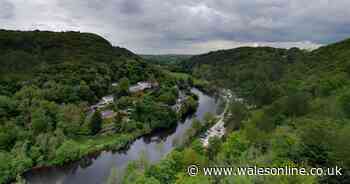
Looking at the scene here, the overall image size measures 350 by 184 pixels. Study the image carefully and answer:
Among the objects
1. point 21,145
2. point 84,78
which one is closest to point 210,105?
point 84,78

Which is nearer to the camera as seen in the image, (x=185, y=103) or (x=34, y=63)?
(x=185, y=103)

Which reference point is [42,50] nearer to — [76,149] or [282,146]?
[76,149]

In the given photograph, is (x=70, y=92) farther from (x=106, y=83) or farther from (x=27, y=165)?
(x=27, y=165)

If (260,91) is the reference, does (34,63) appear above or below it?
above

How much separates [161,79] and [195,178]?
62.1 m

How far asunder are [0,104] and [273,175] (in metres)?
37.5

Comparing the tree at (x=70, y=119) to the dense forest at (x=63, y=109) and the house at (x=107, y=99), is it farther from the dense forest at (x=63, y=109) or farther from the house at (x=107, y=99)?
the house at (x=107, y=99)

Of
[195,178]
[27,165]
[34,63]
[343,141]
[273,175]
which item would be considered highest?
[34,63]

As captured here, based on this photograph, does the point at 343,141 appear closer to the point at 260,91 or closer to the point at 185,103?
the point at 260,91

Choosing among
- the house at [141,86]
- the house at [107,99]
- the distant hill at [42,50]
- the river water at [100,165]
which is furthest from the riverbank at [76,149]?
the distant hill at [42,50]

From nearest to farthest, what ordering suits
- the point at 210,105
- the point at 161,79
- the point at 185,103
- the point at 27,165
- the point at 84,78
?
the point at 27,165 < the point at 84,78 < the point at 185,103 < the point at 210,105 < the point at 161,79

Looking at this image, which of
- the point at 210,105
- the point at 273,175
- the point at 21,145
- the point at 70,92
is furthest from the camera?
the point at 210,105

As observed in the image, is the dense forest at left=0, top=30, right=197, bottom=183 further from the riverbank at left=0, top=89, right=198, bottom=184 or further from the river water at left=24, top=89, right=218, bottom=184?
the river water at left=24, top=89, right=218, bottom=184

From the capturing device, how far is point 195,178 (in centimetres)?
1449
